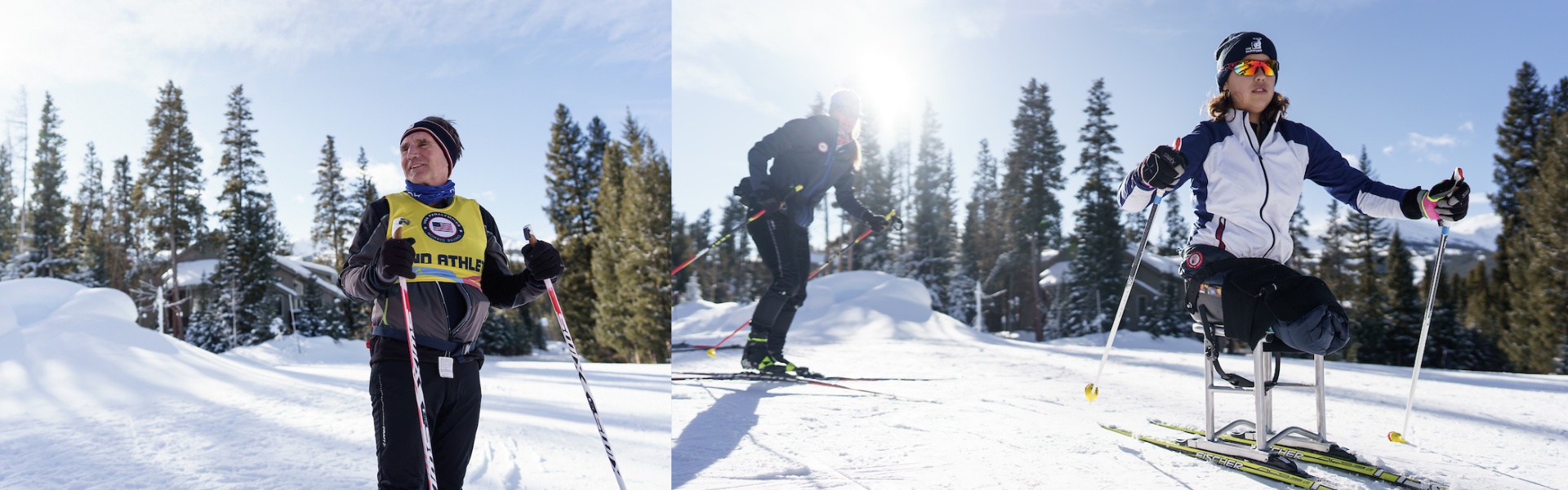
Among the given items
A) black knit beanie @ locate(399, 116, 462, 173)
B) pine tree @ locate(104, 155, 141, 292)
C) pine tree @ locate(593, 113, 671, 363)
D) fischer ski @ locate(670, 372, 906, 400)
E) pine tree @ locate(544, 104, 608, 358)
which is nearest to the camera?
black knit beanie @ locate(399, 116, 462, 173)

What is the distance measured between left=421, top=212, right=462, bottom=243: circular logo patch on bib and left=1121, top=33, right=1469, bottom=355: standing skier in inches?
76.7

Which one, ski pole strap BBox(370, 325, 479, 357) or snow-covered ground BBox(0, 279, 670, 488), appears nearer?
ski pole strap BBox(370, 325, 479, 357)

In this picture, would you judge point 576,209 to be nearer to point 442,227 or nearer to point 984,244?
point 984,244

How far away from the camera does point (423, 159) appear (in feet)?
5.60

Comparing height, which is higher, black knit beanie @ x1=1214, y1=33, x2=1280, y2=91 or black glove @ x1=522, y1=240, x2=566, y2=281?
black knit beanie @ x1=1214, y1=33, x2=1280, y2=91

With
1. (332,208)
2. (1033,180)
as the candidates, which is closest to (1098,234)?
(1033,180)

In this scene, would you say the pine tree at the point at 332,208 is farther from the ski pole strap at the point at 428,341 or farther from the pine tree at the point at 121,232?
the ski pole strap at the point at 428,341

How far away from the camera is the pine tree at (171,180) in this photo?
18172mm

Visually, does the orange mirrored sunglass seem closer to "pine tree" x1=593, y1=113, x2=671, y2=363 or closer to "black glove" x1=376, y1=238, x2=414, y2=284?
"black glove" x1=376, y1=238, x2=414, y2=284

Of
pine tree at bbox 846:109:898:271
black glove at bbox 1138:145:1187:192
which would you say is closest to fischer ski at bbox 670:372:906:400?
black glove at bbox 1138:145:1187:192

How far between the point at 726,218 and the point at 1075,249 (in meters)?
13.6

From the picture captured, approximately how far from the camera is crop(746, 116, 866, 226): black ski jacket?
406 centimetres

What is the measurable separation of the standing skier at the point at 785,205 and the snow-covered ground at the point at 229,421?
0.85 meters

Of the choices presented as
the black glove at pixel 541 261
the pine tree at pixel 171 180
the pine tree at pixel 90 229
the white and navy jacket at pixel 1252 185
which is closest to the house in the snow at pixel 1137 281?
the white and navy jacket at pixel 1252 185
